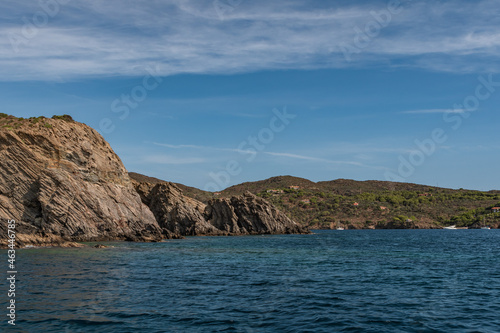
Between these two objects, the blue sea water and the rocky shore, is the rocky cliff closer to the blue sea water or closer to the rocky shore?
the rocky shore

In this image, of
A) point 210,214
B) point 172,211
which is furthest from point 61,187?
point 210,214

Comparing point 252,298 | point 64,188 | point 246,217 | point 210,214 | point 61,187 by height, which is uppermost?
point 61,187

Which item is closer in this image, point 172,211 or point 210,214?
point 172,211

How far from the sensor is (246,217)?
13438cm

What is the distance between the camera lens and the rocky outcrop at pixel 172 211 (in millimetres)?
108938

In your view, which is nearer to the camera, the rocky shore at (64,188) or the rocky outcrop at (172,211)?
the rocky shore at (64,188)

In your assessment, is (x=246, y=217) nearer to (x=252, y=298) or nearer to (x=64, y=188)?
(x=64, y=188)

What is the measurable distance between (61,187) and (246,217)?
7601 cm

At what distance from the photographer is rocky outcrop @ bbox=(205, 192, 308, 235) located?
5074 inches

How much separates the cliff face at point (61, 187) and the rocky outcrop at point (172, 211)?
24338 mm

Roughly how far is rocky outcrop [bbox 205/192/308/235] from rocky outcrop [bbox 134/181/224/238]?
13.5 metres

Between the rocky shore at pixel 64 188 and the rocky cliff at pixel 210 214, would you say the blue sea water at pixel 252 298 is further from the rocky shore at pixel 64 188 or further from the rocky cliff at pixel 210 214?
the rocky cliff at pixel 210 214

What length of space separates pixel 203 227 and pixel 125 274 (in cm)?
8356

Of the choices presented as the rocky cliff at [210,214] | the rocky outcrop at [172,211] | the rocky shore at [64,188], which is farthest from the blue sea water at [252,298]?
the rocky outcrop at [172,211]
